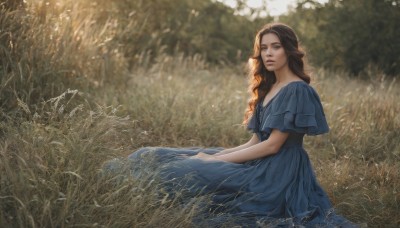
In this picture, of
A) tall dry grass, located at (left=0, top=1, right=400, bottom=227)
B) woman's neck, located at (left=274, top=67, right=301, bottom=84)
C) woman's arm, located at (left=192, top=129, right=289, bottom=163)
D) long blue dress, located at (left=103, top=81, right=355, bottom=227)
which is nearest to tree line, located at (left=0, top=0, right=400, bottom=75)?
tall dry grass, located at (left=0, top=1, right=400, bottom=227)

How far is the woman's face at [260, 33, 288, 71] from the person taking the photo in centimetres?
339

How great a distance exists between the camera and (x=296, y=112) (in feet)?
10.4

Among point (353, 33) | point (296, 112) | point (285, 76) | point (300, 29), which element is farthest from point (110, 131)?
point (300, 29)

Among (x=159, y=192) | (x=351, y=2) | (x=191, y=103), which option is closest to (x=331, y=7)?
(x=351, y=2)

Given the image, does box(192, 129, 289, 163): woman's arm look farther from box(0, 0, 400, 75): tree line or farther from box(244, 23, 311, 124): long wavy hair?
box(0, 0, 400, 75): tree line

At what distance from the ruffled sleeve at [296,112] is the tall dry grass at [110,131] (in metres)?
0.76

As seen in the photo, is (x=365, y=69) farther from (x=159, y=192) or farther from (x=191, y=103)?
(x=159, y=192)

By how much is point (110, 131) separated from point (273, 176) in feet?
3.72

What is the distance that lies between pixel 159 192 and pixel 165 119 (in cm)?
210

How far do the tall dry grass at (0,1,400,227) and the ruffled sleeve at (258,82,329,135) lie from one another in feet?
2.48

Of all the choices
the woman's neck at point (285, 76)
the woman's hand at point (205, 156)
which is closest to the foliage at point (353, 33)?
the woman's neck at point (285, 76)

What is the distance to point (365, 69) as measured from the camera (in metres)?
9.05

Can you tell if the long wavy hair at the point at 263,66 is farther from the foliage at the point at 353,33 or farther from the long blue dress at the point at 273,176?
the foliage at the point at 353,33

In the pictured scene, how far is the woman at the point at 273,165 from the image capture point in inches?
122
